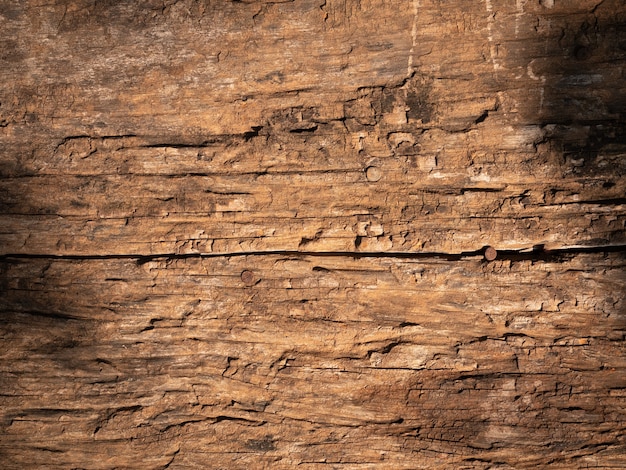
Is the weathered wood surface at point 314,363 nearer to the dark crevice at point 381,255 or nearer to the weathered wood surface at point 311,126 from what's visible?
the dark crevice at point 381,255

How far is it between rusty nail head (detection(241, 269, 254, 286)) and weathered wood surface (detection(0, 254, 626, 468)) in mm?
29

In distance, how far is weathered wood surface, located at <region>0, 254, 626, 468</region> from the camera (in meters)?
2.33

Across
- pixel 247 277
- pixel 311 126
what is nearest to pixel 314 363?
pixel 247 277

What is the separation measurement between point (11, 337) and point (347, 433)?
1588 mm

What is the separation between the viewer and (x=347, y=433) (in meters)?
2.49

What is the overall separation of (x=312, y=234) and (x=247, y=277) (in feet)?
1.12

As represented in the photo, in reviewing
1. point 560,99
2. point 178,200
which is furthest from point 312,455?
point 560,99


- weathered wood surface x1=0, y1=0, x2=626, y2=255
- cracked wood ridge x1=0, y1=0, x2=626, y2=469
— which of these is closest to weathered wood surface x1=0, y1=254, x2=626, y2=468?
cracked wood ridge x1=0, y1=0, x2=626, y2=469

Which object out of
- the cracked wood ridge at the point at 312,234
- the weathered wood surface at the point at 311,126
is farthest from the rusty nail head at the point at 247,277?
the weathered wood surface at the point at 311,126

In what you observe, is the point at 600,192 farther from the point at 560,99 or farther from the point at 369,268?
the point at 369,268

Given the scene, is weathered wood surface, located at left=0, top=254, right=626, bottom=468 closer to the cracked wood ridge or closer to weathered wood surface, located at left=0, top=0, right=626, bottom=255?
the cracked wood ridge

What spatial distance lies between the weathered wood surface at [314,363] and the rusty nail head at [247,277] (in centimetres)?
3

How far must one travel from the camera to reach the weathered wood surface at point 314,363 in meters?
2.33

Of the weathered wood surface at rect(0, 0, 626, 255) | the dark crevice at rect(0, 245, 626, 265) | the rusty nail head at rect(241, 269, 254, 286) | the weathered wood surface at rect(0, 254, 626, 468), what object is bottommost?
the weathered wood surface at rect(0, 254, 626, 468)
